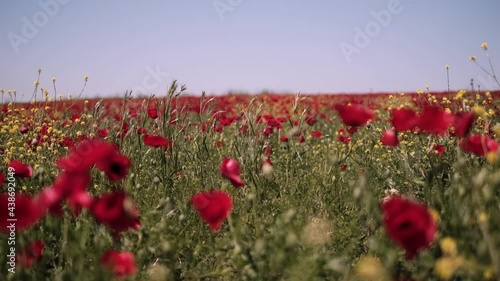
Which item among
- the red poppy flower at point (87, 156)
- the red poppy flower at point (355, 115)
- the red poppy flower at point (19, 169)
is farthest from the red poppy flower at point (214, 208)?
the red poppy flower at point (19, 169)

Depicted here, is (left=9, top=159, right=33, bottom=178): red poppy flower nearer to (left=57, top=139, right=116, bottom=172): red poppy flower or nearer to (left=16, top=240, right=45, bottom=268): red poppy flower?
(left=16, top=240, right=45, bottom=268): red poppy flower

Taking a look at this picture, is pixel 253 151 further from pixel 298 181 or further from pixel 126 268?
pixel 126 268

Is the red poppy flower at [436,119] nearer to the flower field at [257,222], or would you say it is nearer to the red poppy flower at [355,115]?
the flower field at [257,222]

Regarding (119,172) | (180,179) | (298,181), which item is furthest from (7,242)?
(298,181)

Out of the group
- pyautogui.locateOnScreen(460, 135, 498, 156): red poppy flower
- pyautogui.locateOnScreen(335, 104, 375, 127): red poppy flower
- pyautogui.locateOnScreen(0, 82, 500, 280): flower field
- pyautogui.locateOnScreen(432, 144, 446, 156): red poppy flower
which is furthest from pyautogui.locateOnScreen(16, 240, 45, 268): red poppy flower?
pyautogui.locateOnScreen(432, 144, 446, 156): red poppy flower

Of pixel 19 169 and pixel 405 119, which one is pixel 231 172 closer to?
pixel 405 119

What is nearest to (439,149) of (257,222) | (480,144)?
(480,144)

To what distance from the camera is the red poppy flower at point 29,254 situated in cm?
151

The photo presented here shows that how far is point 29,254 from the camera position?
5.14ft

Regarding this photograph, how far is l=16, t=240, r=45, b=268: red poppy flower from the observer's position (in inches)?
59.6

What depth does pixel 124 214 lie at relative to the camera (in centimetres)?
140

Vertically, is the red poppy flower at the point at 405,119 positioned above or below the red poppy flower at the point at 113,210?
above

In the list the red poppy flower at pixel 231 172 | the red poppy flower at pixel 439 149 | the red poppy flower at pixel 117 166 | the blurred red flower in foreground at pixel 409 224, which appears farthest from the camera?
the red poppy flower at pixel 439 149

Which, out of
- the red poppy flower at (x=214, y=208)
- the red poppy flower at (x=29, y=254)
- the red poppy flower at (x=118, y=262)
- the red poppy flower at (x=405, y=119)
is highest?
the red poppy flower at (x=405, y=119)
